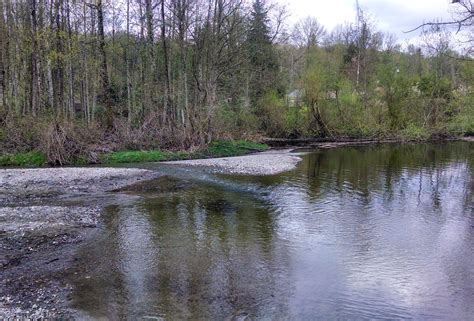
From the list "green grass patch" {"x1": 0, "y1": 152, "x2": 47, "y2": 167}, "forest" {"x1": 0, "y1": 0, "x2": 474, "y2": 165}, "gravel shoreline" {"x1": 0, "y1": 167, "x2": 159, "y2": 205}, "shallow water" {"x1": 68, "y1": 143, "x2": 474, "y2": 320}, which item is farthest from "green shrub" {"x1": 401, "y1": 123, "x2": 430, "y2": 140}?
"green grass patch" {"x1": 0, "y1": 152, "x2": 47, "y2": 167}

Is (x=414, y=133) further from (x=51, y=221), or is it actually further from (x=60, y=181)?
(x=51, y=221)

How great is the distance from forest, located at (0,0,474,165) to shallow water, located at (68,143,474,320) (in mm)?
7347

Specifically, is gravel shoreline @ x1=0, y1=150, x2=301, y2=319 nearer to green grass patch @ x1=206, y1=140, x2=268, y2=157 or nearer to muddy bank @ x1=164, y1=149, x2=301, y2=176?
muddy bank @ x1=164, y1=149, x2=301, y2=176

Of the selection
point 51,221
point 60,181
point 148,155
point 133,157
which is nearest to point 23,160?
point 133,157

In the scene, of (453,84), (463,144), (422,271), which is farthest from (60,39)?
(453,84)

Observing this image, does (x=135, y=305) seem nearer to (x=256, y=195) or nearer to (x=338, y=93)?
(x=256, y=195)

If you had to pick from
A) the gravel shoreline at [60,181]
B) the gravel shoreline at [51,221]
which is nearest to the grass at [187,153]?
the gravel shoreline at [51,221]

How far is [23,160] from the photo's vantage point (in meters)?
23.6

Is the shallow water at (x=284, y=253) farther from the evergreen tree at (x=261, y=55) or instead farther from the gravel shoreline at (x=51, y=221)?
the evergreen tree at (x=261, y=55)

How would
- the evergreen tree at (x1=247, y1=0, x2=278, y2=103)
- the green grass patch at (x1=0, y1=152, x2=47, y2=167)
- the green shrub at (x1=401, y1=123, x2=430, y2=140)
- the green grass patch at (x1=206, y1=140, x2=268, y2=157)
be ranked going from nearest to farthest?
the green grass patch at (x1=0, y1=152, x2=47, y2=167), the green grass patch at (x1=206, y1=140, x2=268, y2=157), the green shrub at (x1=401, y1=123, x2=430, y2=140), the evergreen tree at (x1=247, y1=0, x2=278, y2=103)

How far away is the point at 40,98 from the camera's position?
29.5m

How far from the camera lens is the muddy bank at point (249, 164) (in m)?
22.3

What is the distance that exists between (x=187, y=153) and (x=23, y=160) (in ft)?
31.3

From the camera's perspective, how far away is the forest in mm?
26500
